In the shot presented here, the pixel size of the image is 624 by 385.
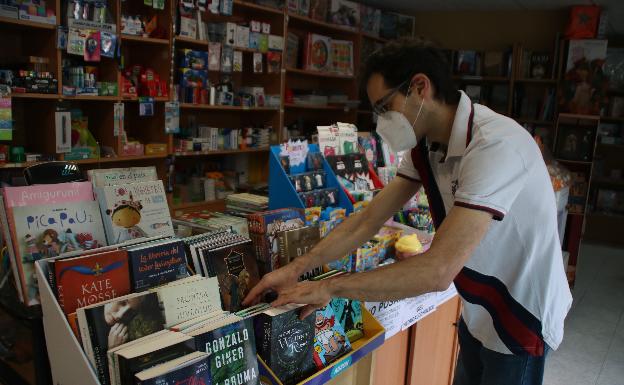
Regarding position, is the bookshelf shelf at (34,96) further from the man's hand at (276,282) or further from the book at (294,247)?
the man's hand at (276,282)

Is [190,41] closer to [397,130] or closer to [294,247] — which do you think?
[294,247]

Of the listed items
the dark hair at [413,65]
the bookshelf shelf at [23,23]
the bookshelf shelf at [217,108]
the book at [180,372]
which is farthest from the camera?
the bookshelf shelf at [217,108]

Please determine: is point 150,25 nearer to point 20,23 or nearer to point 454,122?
point 20,23

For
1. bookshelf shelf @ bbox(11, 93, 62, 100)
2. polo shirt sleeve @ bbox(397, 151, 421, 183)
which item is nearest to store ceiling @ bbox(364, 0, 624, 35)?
bookshelf shelf @ bbox(11, 93, 62, 100)

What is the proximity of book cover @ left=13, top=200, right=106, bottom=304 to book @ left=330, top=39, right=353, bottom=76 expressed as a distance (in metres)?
5.21

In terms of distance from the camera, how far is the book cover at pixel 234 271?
4.74ft

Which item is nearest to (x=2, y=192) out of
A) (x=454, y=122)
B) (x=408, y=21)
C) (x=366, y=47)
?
(x=454, y=122)

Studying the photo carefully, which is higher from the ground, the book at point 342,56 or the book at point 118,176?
the book at point 342,56

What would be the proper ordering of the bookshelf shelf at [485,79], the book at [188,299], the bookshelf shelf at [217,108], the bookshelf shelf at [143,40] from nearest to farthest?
the book at [188,299], the bookshelf shelf at [143,40], the bookshelf shelf at [217,108], the bookshelf shelf at [485,79]

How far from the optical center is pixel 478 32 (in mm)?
7406

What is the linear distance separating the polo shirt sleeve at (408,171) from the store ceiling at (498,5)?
18.3ft

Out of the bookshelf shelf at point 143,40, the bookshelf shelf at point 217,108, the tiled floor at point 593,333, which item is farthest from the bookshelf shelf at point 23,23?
the tiled floor at point 593,333

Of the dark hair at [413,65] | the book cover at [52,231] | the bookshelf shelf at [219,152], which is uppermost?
the dark hair at [413,65]

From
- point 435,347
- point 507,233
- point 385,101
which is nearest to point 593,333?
point 435,347
